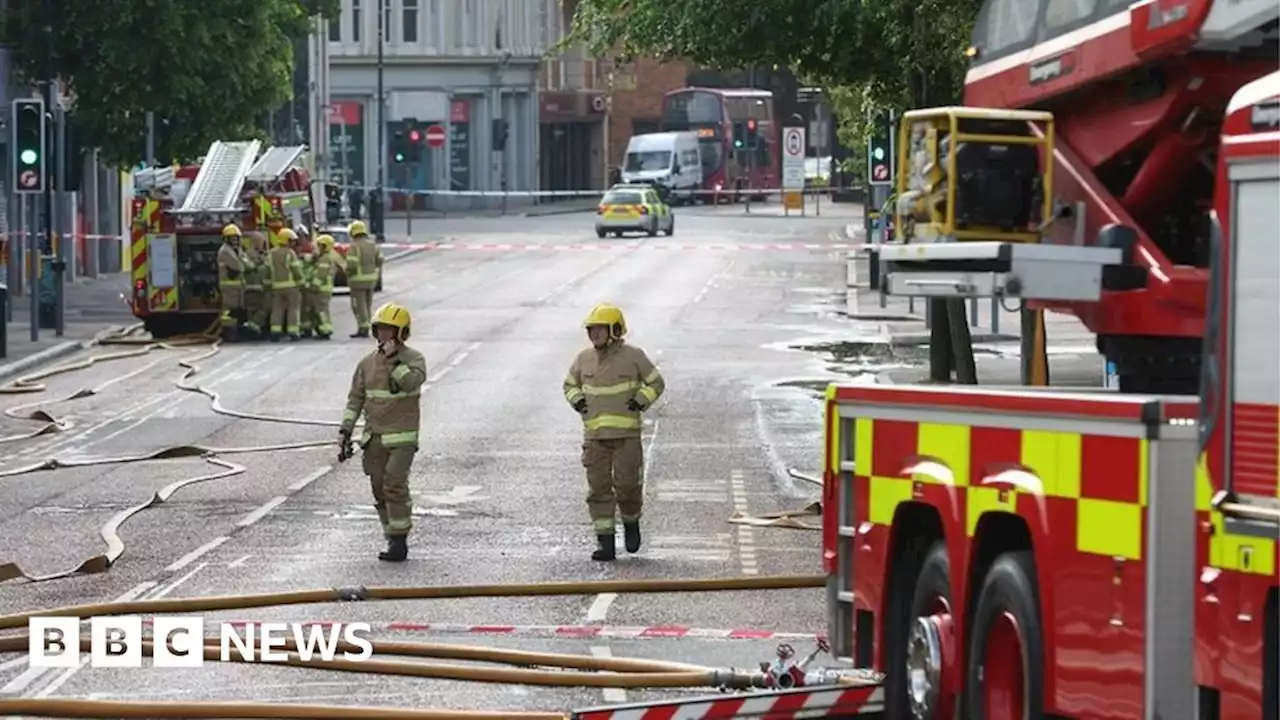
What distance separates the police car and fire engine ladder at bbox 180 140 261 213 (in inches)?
1301

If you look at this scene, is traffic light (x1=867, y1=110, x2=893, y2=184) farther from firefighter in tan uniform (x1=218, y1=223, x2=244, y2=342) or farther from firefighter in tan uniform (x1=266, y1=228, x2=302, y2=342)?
firefighter in tan uniform (x1=218, y1=223, x2=244, y2=342)

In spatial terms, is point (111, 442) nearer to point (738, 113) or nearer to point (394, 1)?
point (394, 1)

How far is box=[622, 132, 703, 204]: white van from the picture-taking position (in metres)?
101

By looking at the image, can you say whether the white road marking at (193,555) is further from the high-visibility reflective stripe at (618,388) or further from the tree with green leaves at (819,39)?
the tree with green leaves at (819,39)

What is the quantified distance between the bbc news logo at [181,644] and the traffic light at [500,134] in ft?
265

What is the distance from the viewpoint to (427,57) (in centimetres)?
9781

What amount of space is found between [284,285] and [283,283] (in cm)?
3

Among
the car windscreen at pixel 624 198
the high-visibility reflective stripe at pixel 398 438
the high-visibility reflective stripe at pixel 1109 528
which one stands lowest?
the high-visibility reflective stripe at pixel 398 438

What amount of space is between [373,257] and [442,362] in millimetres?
3854

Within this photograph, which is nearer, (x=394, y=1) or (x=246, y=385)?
(x=246, y=385)

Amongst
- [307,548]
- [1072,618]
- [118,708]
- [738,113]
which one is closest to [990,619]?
[1072,618]

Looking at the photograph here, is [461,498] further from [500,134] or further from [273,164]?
[500,134]

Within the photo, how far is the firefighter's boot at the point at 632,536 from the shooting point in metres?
17.8

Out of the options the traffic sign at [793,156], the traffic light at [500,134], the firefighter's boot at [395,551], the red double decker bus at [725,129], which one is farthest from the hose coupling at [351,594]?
the red double decker bus at [725,129]
